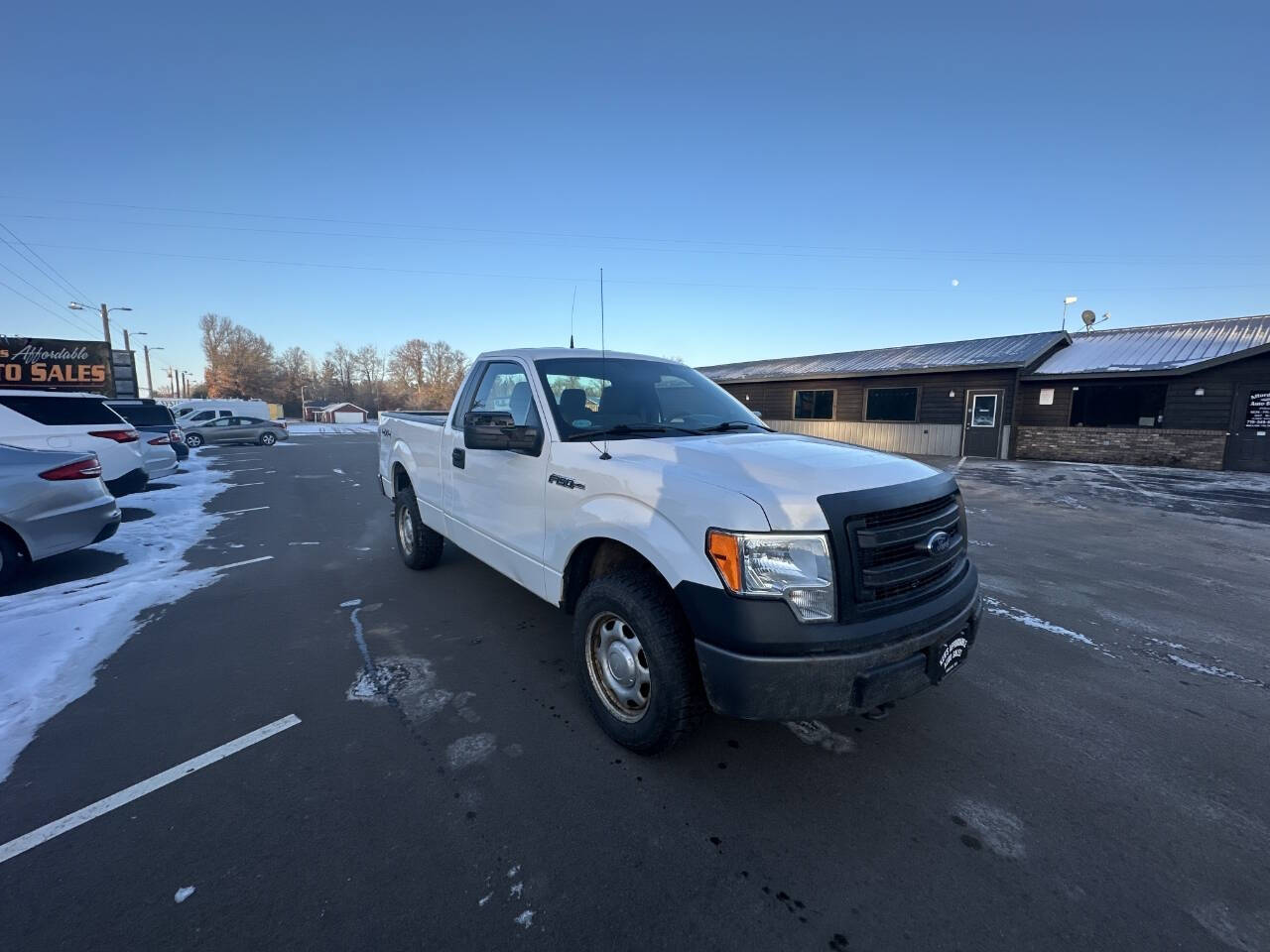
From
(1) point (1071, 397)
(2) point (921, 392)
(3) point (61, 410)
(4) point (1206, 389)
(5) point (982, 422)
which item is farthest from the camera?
(2) point (921, 392)

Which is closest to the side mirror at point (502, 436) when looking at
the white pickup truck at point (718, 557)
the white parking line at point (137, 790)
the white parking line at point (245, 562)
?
the white pickup truck at point (718, 557)

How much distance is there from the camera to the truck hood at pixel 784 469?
2.15 m

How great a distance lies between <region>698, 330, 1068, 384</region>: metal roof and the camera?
18.7m

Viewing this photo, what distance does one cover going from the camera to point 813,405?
2425 centimetres

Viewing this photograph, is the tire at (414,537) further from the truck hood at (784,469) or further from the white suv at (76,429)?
the white suv at (76,429)

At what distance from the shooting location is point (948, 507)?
2686 millimetres

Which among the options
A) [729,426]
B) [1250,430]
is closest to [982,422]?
[1250,430]

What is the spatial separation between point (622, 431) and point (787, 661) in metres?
1.60

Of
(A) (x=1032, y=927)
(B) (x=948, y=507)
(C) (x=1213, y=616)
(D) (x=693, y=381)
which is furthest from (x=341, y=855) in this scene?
(C) (x=1213, y=616)

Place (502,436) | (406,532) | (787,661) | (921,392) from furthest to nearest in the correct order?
(921,392)
(406,532)
(502,436)
(787,661)

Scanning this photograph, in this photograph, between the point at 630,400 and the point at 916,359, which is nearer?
the point at 630,400

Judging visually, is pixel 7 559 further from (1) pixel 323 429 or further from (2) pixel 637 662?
(1) pixel 323 429

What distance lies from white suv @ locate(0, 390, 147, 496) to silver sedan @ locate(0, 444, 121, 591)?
152cm

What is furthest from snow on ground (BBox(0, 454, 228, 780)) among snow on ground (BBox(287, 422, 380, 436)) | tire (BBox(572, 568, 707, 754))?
snow on ground (BBox(287, 422, 380, 436))
